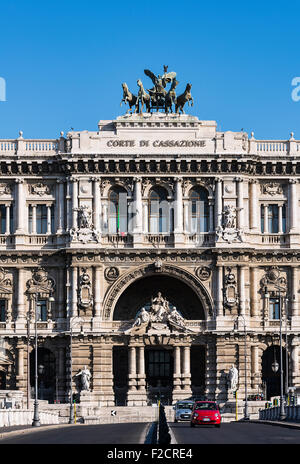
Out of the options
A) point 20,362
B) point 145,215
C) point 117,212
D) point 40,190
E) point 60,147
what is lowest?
point 20,362

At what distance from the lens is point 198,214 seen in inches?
4577

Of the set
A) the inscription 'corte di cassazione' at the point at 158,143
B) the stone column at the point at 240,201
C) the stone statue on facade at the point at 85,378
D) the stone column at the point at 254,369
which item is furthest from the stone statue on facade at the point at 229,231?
the stone statue on facade at the point at 85,378

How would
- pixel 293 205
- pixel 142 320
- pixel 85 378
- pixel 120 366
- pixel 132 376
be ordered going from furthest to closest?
pixel 293 205 < pixel 120 366 < pixel 142 320 < pixel 132 376 < pixel 85 378

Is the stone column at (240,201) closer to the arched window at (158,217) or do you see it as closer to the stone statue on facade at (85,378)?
the arched window at (158,217)

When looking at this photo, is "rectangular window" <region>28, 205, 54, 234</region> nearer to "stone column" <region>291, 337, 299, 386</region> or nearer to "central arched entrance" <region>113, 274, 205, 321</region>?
"central arched entrance" <region>113, 274, 205, 321</region>

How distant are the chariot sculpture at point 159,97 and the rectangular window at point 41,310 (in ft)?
63.0

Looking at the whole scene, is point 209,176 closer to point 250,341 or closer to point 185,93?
point 185,93

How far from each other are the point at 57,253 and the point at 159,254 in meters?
9.27

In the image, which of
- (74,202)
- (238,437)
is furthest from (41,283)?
(238,437)

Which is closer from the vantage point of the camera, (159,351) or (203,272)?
(203,272)

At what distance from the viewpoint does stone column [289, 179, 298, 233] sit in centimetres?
11656

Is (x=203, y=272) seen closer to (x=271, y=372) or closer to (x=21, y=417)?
(x=271, y=372)

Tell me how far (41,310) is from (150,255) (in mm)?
11321

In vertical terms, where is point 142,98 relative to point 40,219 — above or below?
above
